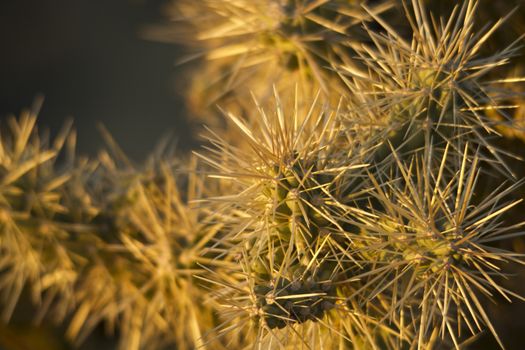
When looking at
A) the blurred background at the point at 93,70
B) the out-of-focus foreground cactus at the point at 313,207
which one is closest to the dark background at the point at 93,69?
the blurred background at the point at 93,70

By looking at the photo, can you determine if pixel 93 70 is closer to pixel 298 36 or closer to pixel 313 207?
pixel 298 36

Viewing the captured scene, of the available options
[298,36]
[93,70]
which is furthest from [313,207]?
[93,70]

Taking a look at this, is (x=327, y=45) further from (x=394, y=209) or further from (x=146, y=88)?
(x=146, y=88)

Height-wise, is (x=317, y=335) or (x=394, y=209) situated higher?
(x=394, y=209)

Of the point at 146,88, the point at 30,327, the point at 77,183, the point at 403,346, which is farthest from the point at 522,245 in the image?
the point at 146,88

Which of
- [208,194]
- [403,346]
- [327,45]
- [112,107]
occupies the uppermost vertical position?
[112,107]

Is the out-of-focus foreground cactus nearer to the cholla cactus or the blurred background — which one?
the cholla cactus

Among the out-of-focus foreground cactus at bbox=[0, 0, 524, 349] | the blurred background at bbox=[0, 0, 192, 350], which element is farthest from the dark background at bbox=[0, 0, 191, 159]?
the out-of-focus foreground cactus at bbox=[0, 0, 524, 349]
